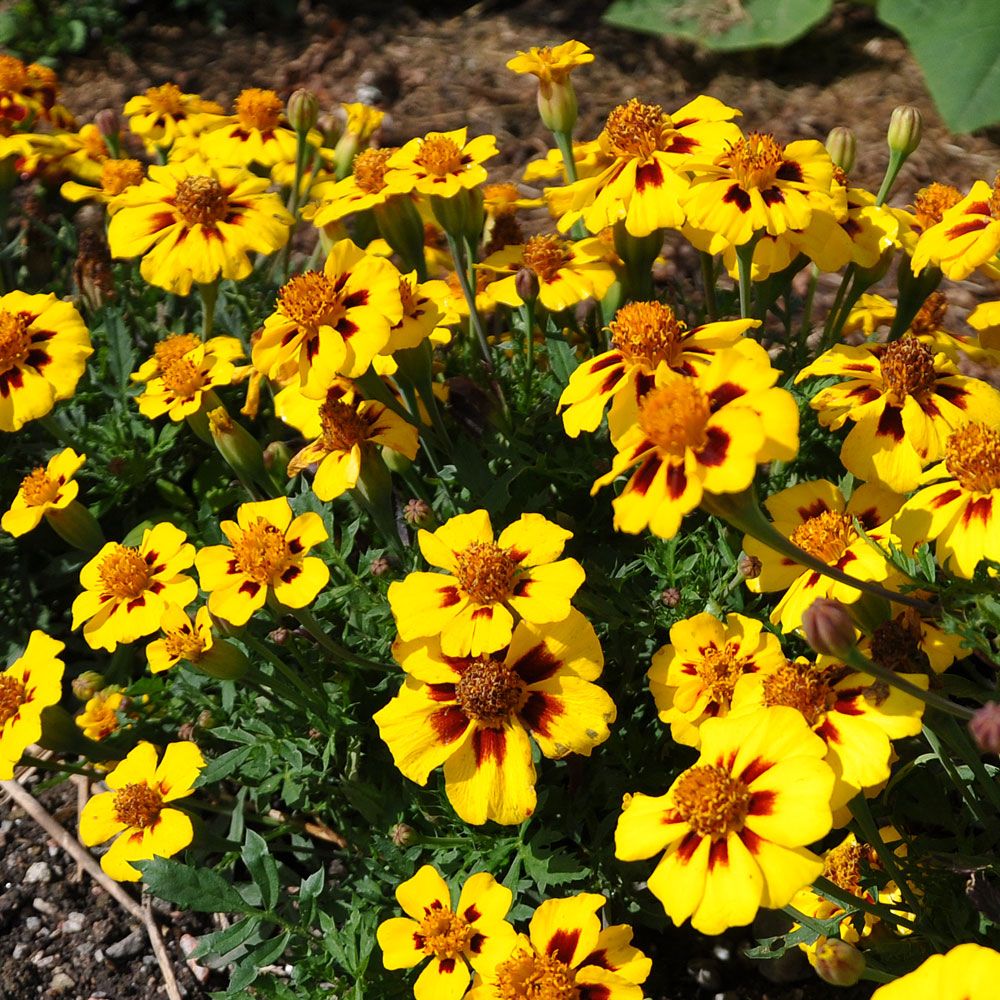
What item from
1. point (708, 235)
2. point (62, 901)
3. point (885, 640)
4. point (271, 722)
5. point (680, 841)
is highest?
point (708, 235)

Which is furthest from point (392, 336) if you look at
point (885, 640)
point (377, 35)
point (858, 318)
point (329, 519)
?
point (377, 35)

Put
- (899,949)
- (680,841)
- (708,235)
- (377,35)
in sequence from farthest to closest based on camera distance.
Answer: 1. (377,35)
2. (708,235)
3. (899,949)
4. (680,841)

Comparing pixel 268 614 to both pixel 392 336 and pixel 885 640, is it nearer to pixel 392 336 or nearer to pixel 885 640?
pixel 392 336

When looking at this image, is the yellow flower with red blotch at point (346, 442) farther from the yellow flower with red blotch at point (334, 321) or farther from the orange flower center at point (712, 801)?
the orange flower center at point (712, 801)

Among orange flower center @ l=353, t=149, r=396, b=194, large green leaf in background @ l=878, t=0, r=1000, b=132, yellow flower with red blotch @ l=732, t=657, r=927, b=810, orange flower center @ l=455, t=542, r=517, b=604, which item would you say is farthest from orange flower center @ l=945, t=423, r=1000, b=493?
large green leaf in background @ l=878, t=0, r=1000, b=132

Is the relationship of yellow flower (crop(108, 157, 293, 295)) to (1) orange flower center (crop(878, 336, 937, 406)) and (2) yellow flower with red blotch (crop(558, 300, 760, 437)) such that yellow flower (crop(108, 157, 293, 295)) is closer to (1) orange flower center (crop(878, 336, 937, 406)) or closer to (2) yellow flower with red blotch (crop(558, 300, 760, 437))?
(2) yellow flower with red blotch (crop(558, 300, 760, 437))

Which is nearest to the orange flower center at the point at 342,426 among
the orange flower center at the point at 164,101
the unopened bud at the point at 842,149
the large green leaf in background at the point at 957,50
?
the unopened bud at the point at 842,149
